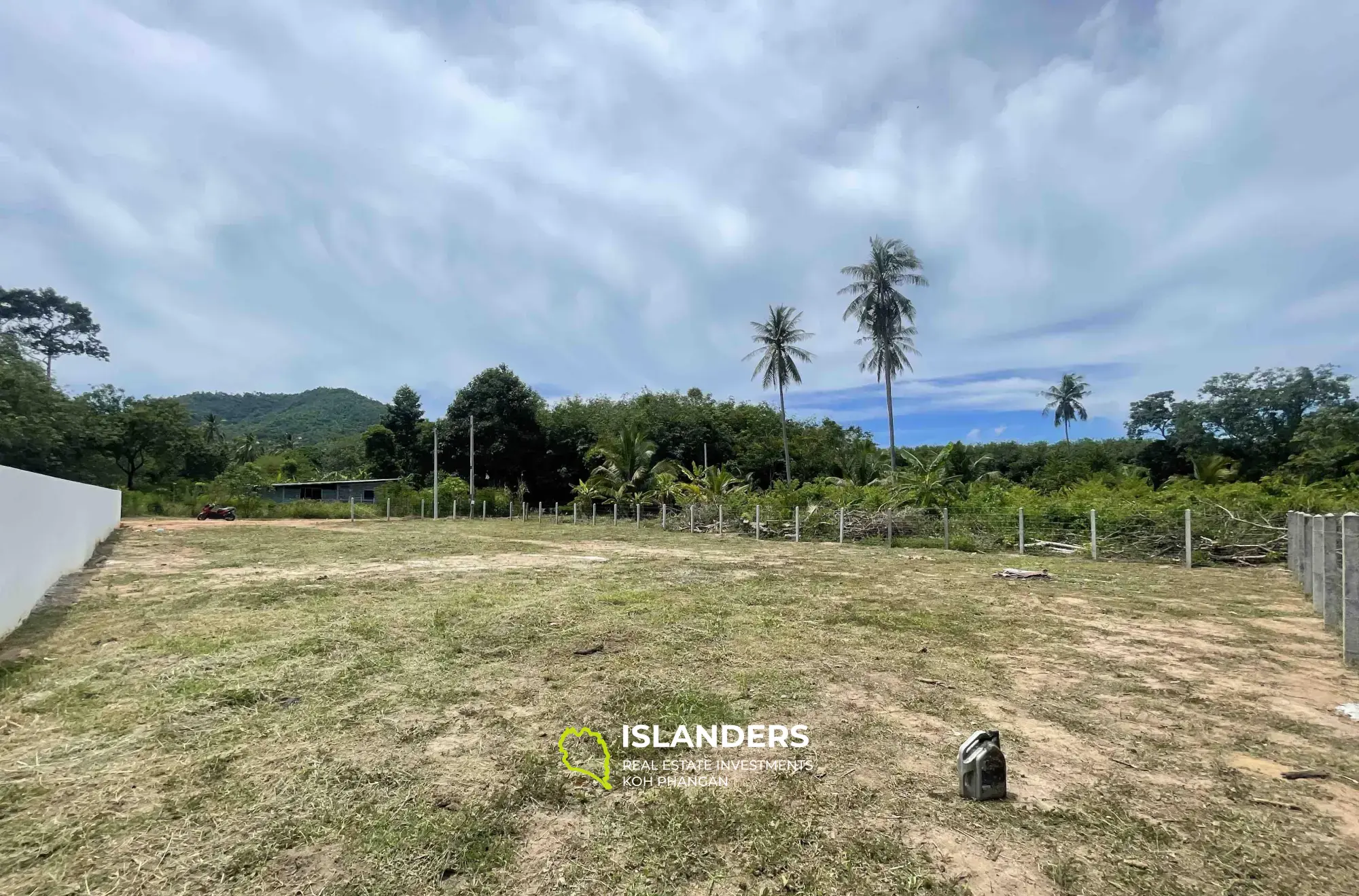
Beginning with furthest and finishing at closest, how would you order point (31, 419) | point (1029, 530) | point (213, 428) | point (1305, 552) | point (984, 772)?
point (213, 428), point (31, 419), point (1029, 530), point (1305, 552), point (984, 772)

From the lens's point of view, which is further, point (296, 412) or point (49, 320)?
point (296, 412)

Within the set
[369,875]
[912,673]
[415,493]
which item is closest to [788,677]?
[912,673]

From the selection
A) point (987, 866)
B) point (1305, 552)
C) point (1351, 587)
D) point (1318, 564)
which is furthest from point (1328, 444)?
point (987, 866)

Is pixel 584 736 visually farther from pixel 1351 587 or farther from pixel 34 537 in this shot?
pixel 34 537

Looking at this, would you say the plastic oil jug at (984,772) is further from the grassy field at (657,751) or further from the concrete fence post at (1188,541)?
the concrete fence post at (1188,541)

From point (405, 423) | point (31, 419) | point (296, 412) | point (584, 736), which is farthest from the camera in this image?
point (296, 412)

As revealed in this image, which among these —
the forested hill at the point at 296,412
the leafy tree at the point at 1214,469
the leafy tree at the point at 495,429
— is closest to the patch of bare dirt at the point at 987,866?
the leafy tree at the point at 1214,469

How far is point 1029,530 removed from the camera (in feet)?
45.9

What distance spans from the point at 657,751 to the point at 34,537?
26.2ft

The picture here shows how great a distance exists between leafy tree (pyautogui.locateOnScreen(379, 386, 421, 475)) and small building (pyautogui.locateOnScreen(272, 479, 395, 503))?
2.03 m

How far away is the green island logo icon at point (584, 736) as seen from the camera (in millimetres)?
2770

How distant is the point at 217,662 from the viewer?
4477 mm

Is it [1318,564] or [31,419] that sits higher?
[31,419]

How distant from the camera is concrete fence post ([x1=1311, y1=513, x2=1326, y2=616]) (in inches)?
232
